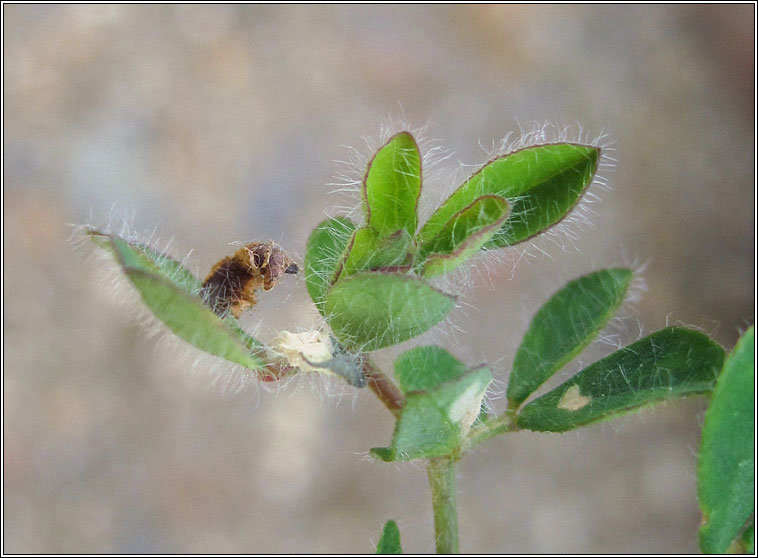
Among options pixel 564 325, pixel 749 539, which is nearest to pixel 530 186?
pixel 564 325

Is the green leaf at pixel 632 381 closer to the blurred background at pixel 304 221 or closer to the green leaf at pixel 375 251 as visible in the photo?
the green leaf at pixel 375 251

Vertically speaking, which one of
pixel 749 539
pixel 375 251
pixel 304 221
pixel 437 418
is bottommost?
pixel 749 539

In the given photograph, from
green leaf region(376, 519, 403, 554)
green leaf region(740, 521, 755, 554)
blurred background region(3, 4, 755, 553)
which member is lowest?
green leaf region(740, 521, 755, 554)

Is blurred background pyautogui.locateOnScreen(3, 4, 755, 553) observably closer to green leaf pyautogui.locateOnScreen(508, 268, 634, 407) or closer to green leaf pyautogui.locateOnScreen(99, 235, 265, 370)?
green leaf pyautogui.locateOnScreen(508, 268, 634, 407)

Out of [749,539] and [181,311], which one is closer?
[181,311]

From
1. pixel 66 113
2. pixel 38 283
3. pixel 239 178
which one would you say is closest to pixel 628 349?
pixel 239 178

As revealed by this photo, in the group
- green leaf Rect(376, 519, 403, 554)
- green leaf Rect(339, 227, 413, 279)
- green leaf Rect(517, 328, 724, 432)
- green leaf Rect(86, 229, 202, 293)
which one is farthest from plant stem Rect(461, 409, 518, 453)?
green leaf Rect(86, 229, 202, 293)

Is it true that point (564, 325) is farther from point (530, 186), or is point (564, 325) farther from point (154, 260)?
point (154, 260)
